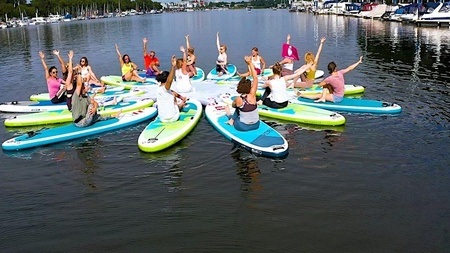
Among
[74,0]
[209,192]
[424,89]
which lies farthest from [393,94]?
[74,0]

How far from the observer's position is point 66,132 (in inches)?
592

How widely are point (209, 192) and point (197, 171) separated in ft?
4.58

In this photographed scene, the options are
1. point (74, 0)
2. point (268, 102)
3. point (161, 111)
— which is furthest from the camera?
point (74, 0)

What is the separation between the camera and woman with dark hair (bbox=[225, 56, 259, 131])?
13.6 metres

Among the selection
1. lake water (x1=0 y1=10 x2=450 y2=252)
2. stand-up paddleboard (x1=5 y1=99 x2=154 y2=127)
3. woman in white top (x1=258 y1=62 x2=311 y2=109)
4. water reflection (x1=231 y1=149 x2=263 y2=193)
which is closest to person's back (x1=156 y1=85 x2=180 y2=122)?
lake water (x1=0 y1=10 x2=450 y2=252)

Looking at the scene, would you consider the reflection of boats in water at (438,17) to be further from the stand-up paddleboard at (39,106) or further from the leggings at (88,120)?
the leggings at (88,120)

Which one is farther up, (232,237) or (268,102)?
(268,102)

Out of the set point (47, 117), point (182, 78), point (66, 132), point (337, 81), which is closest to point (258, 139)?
point (337, 81)

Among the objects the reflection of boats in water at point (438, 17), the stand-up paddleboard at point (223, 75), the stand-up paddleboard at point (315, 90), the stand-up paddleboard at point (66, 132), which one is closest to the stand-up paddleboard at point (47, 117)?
the stand-up paddleboard at point (66, 132)

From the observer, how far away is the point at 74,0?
177125mm

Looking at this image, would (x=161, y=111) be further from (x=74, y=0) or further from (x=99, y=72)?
(x=74, y=0)

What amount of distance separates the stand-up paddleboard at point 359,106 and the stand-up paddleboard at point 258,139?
13.6 ft

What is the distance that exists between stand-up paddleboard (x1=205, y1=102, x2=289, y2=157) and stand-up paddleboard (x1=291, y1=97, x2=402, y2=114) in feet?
13.6

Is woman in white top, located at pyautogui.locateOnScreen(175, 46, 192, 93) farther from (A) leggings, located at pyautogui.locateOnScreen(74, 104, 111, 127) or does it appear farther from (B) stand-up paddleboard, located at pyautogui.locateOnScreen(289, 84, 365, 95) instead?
(B) stand-up paddleboard, located at pyautogui.locateOnScreen(289, 84, 365, 95)
